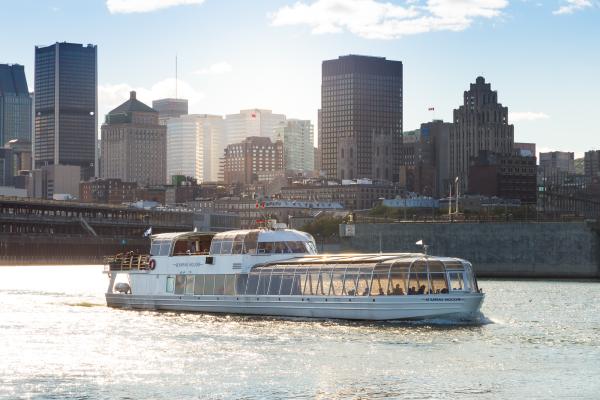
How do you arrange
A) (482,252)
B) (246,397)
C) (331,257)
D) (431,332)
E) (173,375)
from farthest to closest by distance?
(482,252) → (331,257) → (431,332) → (173,375) → (246,397)

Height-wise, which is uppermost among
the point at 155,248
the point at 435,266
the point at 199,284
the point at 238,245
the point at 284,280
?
the point at 238,245

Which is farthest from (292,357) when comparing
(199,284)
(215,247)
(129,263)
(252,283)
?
(129,263)

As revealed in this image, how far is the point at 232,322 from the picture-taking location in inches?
3088

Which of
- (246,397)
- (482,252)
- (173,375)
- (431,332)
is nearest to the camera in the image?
(246,397)

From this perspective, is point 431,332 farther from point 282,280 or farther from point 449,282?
point 282,280

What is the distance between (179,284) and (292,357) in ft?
87.3

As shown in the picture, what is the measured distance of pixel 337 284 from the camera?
7644 cm

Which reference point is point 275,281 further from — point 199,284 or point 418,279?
point 418,279

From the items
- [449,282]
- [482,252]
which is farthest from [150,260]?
[482,252]

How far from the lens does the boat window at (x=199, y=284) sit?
85188mm

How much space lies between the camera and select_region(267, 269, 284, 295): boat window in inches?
3127

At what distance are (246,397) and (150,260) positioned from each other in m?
39.3

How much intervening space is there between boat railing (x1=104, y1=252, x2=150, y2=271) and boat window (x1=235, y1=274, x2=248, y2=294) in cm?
1017

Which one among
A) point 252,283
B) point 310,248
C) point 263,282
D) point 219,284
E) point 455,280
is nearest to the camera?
point 455,280
